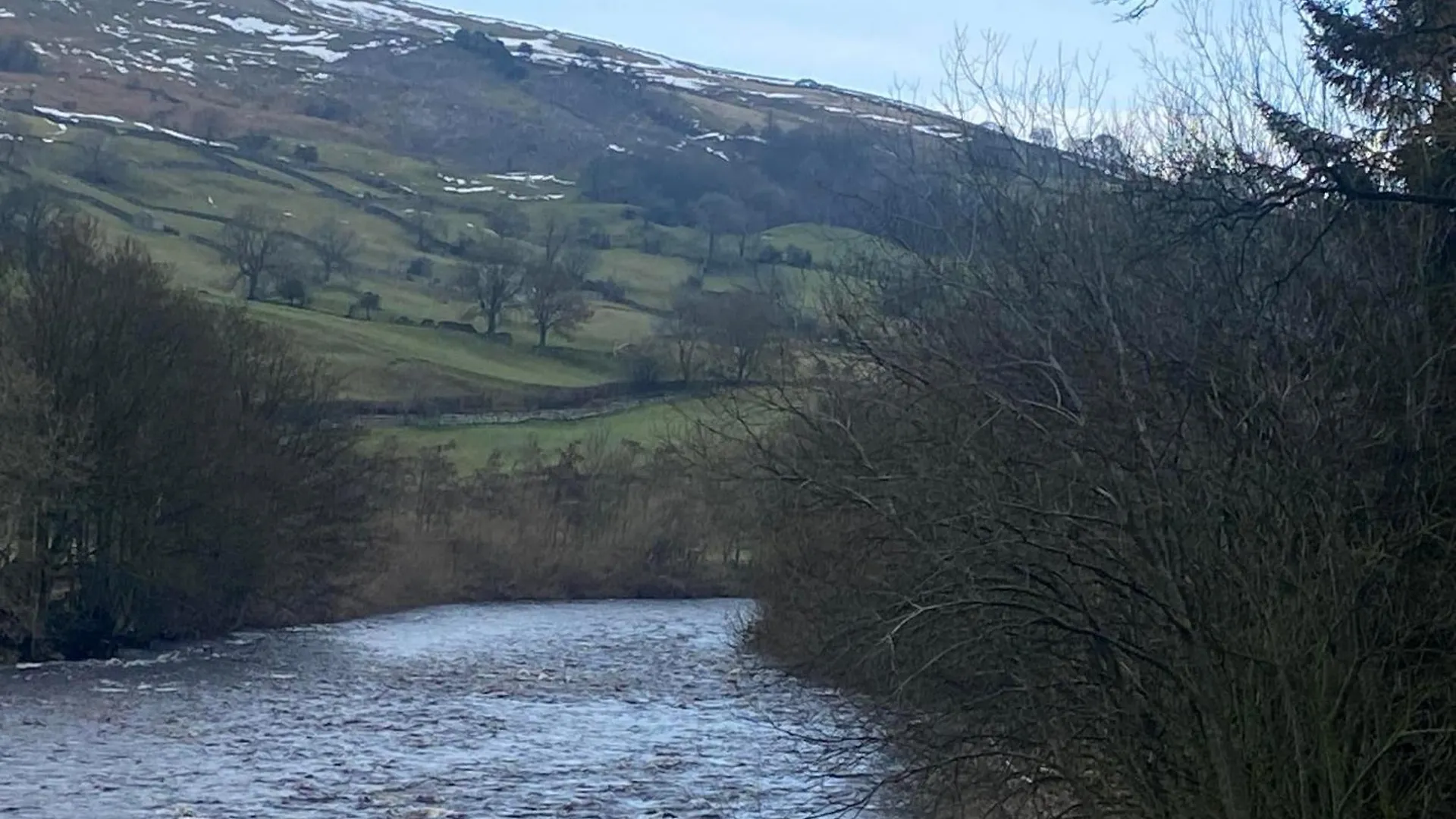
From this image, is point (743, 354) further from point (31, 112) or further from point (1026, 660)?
point (31, 112)

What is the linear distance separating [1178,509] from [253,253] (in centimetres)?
9188

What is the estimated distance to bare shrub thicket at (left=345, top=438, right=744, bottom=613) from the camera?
189 ft

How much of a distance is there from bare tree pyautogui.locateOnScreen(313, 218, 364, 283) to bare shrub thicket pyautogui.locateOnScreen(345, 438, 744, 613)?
157ft

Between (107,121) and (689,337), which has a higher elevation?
(107,121)

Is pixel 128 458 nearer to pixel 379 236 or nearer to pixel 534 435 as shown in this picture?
pixel 534 435

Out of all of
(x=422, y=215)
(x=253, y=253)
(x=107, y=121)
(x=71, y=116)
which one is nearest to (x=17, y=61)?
(x=71, y=116)

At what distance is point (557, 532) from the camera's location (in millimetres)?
60719

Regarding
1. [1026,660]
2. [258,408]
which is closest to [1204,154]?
[1026,660]

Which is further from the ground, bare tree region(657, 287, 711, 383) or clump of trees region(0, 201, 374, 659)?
bare tree region(657, 287, 711, 383)

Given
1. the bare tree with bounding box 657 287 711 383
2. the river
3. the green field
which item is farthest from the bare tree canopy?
the river

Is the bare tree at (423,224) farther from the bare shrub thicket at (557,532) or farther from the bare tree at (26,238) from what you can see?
the bare shrub thicket at (557,532)

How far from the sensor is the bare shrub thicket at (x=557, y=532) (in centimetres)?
5756

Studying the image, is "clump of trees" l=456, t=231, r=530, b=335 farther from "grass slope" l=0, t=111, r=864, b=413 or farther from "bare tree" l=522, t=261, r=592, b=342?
"grass slope" l=0, t=111, r=864, b=413

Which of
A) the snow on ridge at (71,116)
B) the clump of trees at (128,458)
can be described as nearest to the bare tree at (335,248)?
the snow on ridge at (71,116)
